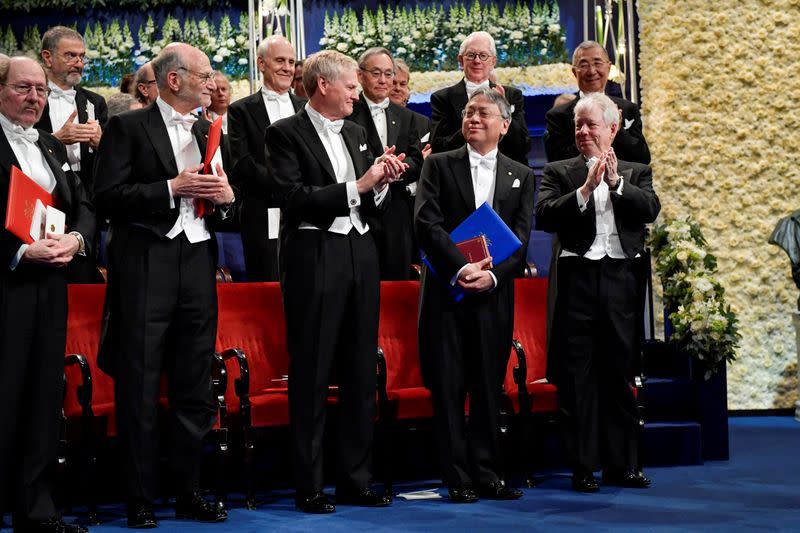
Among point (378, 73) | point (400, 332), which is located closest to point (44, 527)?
point (400, 332)

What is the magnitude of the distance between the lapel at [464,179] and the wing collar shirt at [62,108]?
1.95 m

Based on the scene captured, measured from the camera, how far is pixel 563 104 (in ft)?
21.8

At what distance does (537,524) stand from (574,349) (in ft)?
3.67

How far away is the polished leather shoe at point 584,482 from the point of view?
222 inches

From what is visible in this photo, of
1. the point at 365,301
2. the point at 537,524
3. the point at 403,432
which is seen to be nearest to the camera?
the point at 537,524

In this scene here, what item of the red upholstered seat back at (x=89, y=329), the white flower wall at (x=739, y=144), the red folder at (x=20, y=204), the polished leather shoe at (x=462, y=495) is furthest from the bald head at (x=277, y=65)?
the white flower wall at (x=739, y=144)

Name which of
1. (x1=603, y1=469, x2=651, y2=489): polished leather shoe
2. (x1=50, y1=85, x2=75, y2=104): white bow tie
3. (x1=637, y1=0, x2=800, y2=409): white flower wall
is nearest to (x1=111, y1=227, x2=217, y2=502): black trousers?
(x1=50, y1=85, x2=75, y2=104): white bow tie

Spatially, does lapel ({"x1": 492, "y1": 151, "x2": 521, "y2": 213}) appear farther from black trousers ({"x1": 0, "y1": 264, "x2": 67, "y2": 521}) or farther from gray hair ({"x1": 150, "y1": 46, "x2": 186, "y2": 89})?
black trousers ({"x1": 0, "y1": 264, "x2": 67, "y2": 521})

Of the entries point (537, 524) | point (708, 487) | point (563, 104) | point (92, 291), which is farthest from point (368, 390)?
point (563, 104)

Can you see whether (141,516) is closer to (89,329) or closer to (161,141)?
(89,329)

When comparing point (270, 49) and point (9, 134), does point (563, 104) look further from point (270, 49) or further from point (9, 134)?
point (9, 134)

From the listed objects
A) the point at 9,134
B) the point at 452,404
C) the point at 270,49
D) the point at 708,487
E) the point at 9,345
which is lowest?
the point at 708,487

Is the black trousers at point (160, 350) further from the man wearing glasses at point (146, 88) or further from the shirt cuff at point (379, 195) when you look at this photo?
the man wearing glasses at point (146, 88)

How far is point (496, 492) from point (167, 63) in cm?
235
